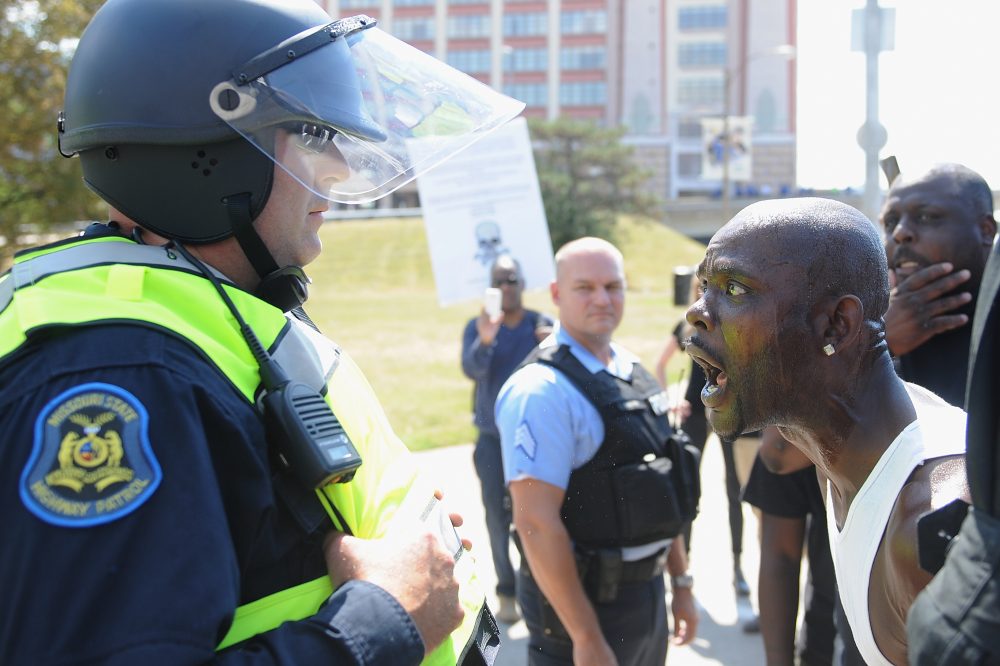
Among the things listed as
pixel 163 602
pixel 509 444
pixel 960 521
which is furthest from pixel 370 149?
pixel 509 444

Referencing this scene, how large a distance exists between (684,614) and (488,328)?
263 cm

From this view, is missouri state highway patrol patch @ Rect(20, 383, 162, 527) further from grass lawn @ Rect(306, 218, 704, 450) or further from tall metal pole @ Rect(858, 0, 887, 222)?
tall metal pole @ Rect(858, 0, 887, 222)

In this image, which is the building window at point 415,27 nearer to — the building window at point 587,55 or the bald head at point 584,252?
the building window at point 587,55

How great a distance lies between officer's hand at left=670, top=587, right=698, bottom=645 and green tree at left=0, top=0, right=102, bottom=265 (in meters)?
12.9

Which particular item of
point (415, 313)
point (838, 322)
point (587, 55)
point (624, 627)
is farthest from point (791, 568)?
point (587, 55)

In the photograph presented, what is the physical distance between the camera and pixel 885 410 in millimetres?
1817

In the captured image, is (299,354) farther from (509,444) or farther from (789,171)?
(789,171)

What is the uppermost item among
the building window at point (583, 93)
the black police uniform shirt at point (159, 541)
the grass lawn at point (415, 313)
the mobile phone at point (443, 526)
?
the building window at point (583, 93)

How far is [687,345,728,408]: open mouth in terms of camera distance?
186cm

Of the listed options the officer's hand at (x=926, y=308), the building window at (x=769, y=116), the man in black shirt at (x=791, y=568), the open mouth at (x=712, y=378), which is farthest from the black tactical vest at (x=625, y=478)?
the building window at (x=769, y=116)

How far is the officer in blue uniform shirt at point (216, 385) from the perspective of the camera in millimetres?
1216

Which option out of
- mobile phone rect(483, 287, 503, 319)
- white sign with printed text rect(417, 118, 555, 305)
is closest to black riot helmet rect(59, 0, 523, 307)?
mobile phone rect(483, 287, 503, 319)

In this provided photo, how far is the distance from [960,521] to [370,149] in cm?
128

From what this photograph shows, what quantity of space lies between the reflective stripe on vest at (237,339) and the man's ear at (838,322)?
0.77 m
